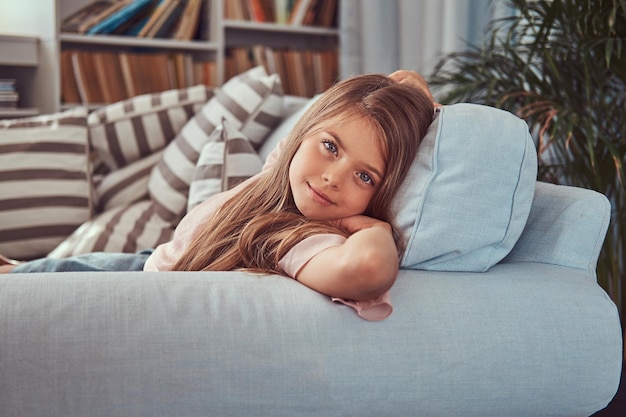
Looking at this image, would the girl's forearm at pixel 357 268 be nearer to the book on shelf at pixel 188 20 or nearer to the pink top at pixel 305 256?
the pink top at pixel 305 256

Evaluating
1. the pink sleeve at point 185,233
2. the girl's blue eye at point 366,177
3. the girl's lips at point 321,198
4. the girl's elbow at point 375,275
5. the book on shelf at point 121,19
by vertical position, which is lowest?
the pink sleeve at point 185,233

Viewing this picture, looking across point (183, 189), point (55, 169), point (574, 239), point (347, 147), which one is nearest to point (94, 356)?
point (347, 147)

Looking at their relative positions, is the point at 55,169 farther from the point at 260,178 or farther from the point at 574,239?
the point at 574,239

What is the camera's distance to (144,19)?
335 centimetres

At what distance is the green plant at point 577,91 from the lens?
73.5 inches

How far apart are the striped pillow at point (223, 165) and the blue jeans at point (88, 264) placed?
1.00 ft

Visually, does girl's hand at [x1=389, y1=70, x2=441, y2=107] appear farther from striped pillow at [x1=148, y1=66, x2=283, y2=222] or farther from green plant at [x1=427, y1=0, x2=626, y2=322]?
striped pillow at [x1=148, y1=66, x2=283, y2=222]

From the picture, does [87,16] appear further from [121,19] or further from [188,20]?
[188,20]

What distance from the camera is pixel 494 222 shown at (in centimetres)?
119

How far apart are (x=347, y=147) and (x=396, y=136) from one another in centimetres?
7

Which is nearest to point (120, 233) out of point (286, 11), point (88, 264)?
point (88, 264)

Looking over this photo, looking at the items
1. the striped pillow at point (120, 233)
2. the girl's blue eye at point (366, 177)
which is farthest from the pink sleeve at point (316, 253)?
the striped pillow at point (120, 233)

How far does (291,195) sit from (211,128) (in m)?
1.02

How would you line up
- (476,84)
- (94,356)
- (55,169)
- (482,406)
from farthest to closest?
(55,169) < (476,84) < (482,406) < (94,356)
